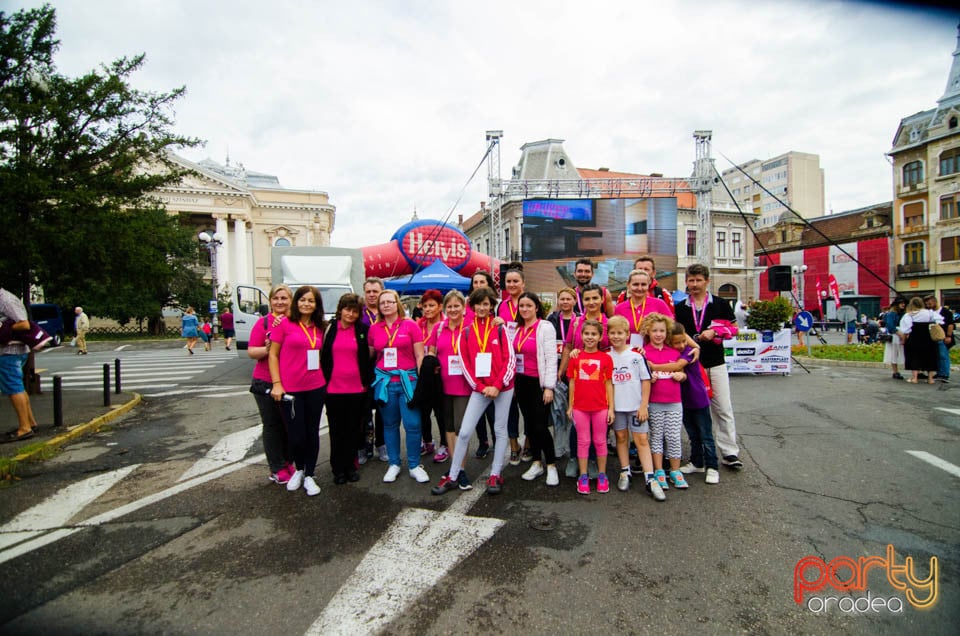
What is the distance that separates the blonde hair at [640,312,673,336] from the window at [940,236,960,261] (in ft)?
160

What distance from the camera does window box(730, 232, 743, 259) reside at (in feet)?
153

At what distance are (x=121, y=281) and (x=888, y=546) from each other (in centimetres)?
1079

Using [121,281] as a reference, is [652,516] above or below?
below

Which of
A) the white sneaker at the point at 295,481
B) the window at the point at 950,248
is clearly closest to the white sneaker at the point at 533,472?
the white sneaker at the point at 295,481

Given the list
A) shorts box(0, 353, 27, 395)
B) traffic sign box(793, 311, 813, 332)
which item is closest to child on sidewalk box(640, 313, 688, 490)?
shorts box(0, 353, 27, 395)

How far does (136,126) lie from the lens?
8.32 meters

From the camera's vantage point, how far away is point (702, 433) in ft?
15.2

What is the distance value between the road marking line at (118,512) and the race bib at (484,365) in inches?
117

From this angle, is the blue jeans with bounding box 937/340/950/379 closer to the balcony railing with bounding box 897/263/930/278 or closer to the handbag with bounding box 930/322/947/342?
the handbag with bounding box 930/322/947/342

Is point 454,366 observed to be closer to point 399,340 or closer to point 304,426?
point 399,340

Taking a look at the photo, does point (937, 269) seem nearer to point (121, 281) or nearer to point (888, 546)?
point (888, 546)

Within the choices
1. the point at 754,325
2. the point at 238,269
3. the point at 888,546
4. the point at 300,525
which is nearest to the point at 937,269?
the point at 754,325

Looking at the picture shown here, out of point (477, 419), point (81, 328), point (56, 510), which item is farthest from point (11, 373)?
point (81, 328)

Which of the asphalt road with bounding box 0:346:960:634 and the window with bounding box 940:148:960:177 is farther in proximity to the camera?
the window with bounding box 940:148:960:177
